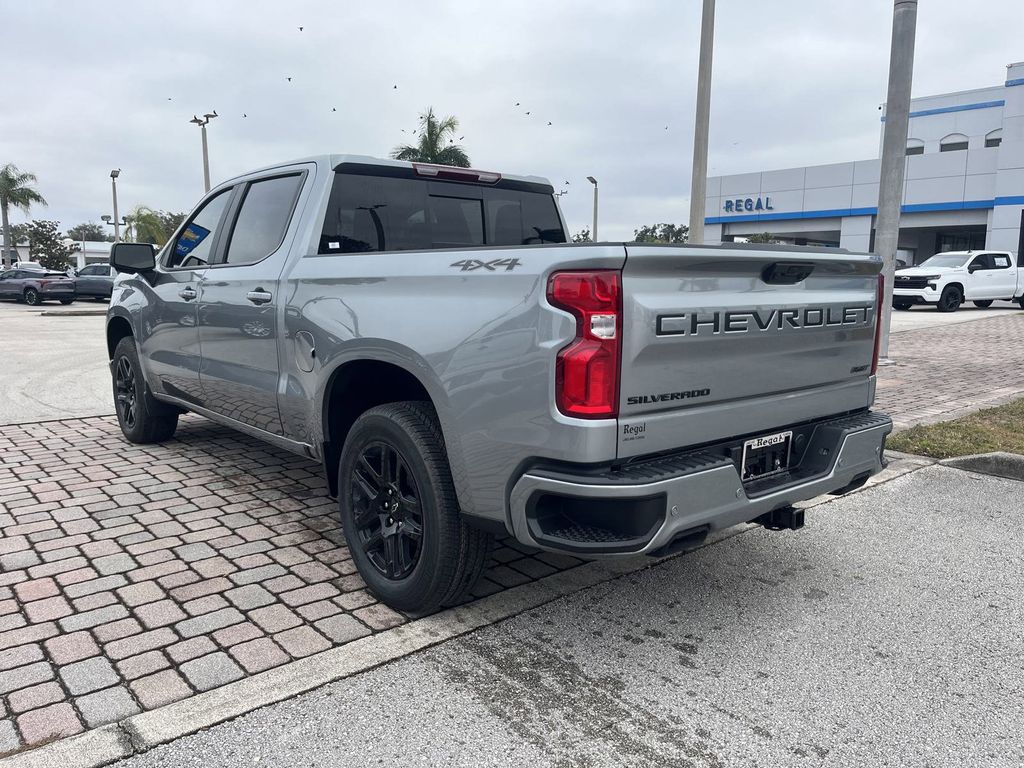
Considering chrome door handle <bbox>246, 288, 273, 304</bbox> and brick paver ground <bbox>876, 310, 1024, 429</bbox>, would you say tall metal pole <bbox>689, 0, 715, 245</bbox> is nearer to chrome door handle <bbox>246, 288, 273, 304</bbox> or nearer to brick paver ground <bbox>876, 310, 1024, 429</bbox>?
brick paver ground <bbox>876, 310, 1024, 429</bbox>

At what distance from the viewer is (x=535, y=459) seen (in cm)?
270

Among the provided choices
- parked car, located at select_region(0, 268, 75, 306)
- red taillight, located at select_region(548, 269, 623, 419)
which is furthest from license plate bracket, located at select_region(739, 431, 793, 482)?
parked car, located at select_region(0, 268, 75, 306)

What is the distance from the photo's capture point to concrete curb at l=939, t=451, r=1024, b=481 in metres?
5.52

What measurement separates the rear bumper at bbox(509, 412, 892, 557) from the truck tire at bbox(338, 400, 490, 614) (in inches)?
16.4

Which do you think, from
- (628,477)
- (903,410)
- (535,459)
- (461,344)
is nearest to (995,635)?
(628,477)

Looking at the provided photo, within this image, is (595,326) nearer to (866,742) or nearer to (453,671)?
(453,671)

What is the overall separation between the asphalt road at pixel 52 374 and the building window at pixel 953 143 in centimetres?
3646

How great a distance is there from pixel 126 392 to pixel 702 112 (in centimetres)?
885

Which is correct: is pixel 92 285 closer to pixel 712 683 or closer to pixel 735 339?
pixel 735 339

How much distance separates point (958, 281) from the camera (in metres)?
21.5

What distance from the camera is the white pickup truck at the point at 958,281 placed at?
21.2m

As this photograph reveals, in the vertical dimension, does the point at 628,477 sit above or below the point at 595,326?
below

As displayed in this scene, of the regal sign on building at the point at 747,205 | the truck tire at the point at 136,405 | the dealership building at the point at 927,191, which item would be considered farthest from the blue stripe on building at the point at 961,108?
the truck tire at the point at 136,405

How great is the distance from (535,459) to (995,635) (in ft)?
6.84
